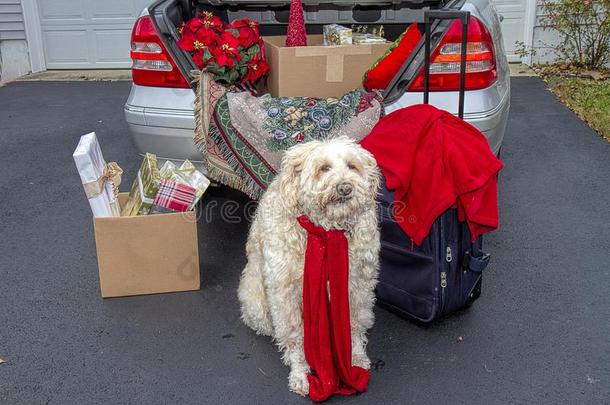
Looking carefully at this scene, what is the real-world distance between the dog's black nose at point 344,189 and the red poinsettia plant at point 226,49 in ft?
5.43

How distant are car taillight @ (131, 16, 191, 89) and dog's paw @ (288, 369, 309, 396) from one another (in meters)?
1.80

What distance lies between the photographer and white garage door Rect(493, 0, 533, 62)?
9336 mm

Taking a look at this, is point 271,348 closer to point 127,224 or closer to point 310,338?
point 310,338

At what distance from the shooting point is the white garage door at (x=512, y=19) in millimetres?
9336

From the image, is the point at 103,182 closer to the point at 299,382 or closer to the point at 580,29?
the point at 299,382

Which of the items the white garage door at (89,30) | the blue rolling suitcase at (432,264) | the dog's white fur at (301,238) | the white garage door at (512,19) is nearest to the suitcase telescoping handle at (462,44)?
the blue rolling suitcase at (432,264)

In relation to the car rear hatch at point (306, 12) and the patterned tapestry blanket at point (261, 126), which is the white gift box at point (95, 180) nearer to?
the patterned tapestry blanket at point (261, 126)

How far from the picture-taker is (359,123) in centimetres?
357

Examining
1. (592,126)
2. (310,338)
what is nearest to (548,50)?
(592,126)

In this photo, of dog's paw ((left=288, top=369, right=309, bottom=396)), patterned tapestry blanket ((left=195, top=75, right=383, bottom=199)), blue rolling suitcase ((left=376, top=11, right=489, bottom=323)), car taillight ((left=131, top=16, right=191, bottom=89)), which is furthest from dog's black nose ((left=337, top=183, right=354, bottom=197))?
car taillight ((left=131, top=16, right=191, bottom=89))

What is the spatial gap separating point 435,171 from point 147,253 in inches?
63.1

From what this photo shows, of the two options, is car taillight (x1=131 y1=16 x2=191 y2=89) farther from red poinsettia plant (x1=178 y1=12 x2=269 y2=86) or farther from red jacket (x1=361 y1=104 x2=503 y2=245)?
red jacket (x1=361 y1=104 x2=503 y2=245)

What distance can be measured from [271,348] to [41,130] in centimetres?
521

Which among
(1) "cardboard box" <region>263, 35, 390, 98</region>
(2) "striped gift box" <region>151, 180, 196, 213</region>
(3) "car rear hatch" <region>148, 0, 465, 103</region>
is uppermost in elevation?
(3) "car rear hatch" <region>148, 0, 465, 103</region>
